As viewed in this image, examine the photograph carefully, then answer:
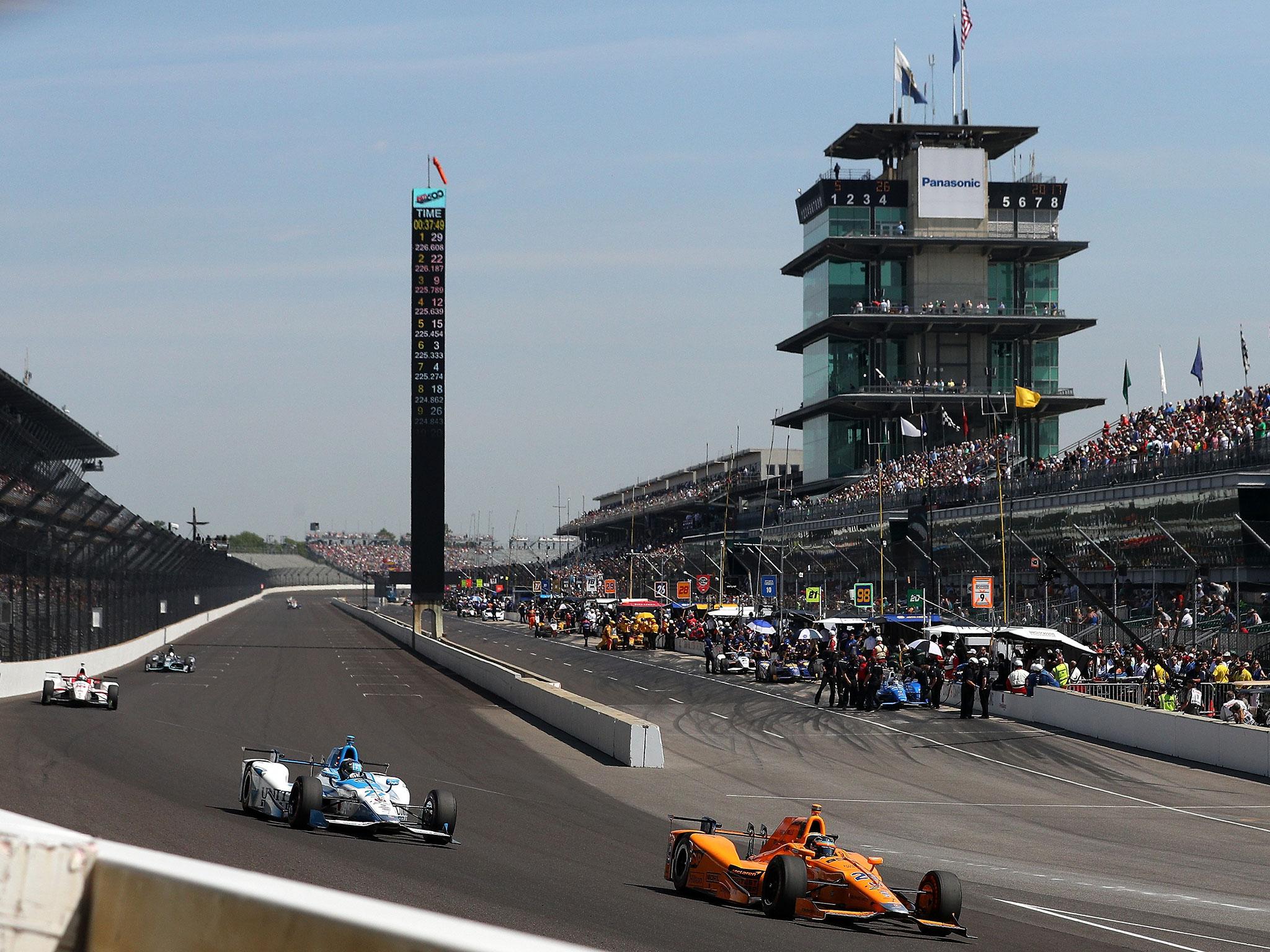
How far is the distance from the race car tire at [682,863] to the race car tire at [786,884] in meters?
1.00

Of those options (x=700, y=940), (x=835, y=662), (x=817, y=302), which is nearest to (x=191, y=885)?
(x=700, y=940)

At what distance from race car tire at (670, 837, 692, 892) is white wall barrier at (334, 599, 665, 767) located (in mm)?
11580

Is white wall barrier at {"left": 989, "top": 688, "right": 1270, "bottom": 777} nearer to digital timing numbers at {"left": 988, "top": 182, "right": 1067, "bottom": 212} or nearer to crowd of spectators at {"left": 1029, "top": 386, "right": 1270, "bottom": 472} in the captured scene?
crowd of spectators at {"left": 1029, "top": 386, "right": 1270, "bottom": 472}

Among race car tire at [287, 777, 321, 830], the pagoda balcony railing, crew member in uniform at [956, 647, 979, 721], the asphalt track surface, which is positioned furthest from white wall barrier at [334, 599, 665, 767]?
the pagoda balcony railing

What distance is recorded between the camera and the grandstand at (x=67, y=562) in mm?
31906

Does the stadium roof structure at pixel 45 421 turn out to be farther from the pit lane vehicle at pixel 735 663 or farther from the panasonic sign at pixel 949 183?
the panasonic sign at pixel 949 183

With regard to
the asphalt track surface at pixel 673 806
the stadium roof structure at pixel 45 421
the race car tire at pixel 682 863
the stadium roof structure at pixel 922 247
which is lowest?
the asphalt track surface at pixel 673 806

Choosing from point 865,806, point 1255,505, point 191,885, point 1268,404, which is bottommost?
point 865,806

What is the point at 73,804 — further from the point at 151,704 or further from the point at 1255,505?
the point at 1255,505

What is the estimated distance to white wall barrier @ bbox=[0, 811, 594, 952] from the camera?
11.4ft

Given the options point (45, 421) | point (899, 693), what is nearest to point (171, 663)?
point (899, 693)

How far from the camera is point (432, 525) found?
232 ft

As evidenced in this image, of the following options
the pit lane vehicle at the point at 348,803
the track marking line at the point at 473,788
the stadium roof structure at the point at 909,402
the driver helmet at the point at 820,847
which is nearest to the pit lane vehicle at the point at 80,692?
the track marking line at the point at 473,788

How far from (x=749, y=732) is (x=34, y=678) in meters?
17.2
